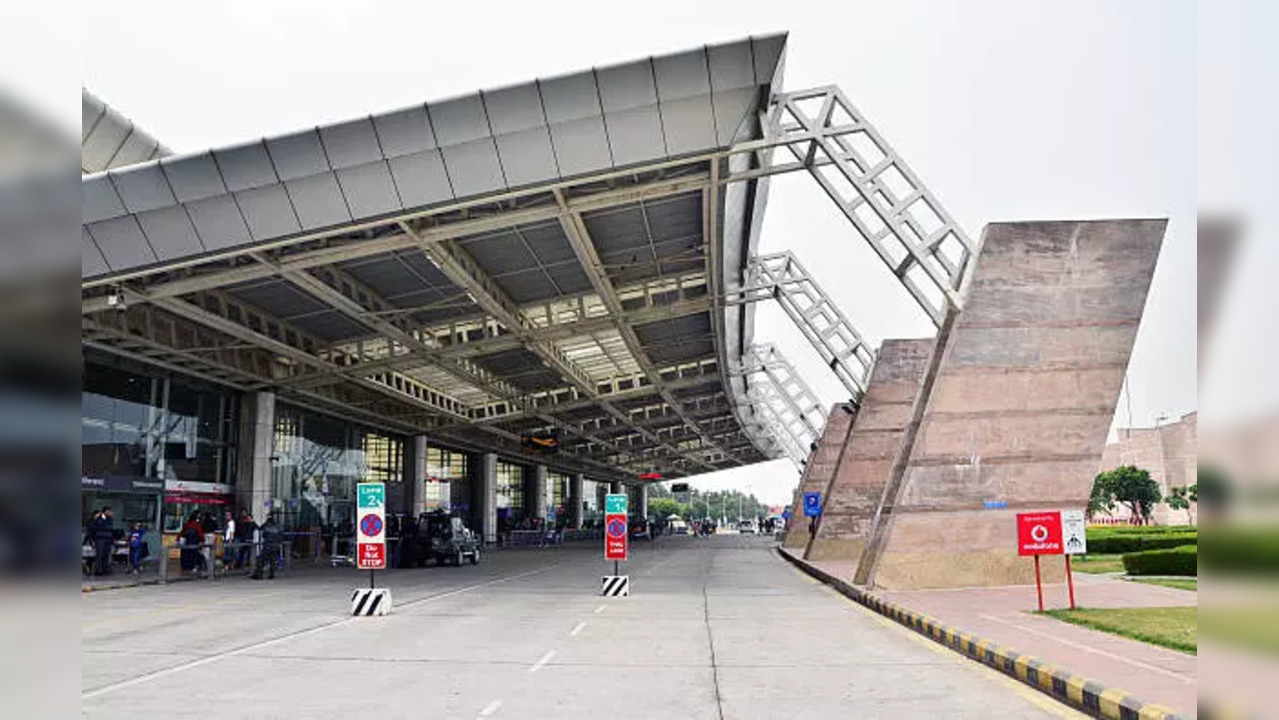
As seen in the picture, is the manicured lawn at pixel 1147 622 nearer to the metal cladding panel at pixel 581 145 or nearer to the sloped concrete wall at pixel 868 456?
the metal cladding panel at pixel 581 145

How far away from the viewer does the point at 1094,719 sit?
26.5ft

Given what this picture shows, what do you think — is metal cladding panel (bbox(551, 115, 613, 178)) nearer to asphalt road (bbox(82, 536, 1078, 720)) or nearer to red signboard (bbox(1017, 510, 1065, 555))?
asphalt road (bbox(82, 536, 1078, 720))

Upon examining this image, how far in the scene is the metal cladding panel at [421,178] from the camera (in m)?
20.0

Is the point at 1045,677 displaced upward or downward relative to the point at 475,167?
downward

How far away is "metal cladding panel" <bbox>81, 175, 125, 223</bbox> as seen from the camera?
19.7 meters

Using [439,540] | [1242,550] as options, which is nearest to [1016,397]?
[1242,550]

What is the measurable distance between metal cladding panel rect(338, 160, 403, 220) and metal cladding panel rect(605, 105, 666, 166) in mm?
4638

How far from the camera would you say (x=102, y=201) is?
66.1ft

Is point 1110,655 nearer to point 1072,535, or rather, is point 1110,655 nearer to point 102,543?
point 1072,535

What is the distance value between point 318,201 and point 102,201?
4312 mm

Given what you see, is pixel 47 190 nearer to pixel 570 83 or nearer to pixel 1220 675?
pixel 1220 675

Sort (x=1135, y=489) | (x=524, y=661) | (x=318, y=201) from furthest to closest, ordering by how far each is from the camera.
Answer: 1. (x=1135, y=489)
2. (x=318, y=201)
3. (x=524, y=661)

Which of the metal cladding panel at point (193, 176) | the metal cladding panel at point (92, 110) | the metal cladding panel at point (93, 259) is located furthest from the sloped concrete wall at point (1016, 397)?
the metal cladding panel at point (92, 110)

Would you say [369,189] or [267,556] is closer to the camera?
[369,189]
